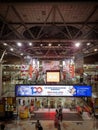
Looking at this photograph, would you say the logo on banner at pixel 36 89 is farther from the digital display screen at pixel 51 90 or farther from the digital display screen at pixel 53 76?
the digital display screen at pixel 53 76

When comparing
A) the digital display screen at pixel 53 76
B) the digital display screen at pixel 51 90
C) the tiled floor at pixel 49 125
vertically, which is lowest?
the tiled floor at pixel 49 125

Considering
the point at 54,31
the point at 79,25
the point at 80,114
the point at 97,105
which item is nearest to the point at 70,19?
the point at 79,25

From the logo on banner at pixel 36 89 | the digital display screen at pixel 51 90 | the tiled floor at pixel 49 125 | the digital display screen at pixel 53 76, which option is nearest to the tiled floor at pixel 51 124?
the tiled floor at pixel 49 125

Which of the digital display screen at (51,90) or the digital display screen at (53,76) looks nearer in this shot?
the digital display screen at (51,90)

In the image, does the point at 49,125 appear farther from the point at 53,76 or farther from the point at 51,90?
the point at 51,90

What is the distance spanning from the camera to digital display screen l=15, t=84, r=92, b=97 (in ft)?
49.1

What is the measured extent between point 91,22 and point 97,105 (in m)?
10.7

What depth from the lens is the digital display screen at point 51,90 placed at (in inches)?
589

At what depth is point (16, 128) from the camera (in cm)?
1997

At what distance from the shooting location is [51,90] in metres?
15.0

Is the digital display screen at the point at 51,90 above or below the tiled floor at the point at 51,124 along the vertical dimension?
above

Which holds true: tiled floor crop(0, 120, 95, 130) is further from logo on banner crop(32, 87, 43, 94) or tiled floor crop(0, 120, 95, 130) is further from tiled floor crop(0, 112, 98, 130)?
logo on banner crop(32, 87, 43, 94)

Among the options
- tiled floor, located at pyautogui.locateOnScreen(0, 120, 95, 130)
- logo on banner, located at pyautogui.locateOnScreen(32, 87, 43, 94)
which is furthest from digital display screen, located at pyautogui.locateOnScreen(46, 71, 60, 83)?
logo on banner, located at pyautogui.locateOnScreen(32, 87, 43, 94)

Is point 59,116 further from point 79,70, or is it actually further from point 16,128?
point 79,70
